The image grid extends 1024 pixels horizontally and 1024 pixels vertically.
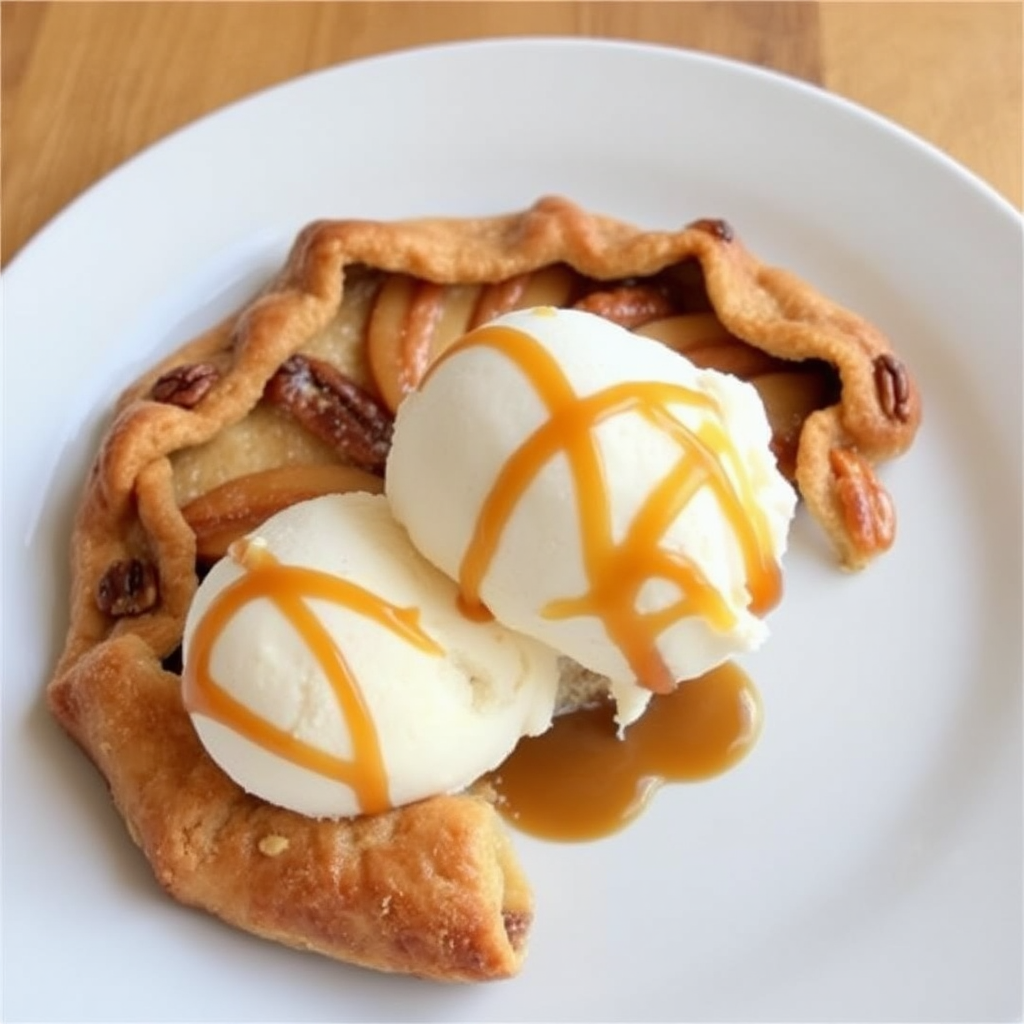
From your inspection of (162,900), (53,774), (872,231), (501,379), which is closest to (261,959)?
(162,900)

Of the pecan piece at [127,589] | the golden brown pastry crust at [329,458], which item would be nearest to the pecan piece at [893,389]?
the golden brown pastry crust at [329,458]

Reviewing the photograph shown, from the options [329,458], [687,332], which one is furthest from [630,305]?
[329,458]

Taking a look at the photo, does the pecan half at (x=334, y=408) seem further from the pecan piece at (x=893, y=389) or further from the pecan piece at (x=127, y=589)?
the pecan piece at (x=893, y=389)

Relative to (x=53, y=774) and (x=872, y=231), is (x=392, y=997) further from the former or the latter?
A: (x=872, y=231)

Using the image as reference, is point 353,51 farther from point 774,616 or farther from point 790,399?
point 774,616

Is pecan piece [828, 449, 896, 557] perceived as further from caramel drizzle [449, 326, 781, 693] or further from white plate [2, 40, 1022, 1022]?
caramel drizzle [449, 326, 781, 693]

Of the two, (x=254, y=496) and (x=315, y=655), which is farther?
(x=254, y=496)
